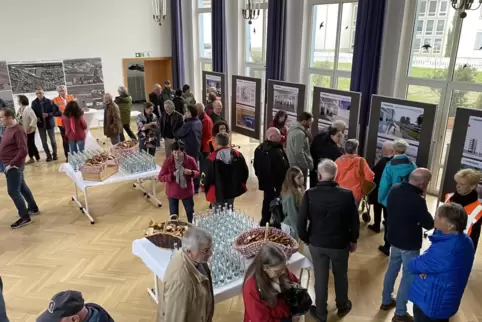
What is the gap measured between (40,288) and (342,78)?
269 inches

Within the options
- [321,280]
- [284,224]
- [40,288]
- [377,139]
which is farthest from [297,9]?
[40,288]

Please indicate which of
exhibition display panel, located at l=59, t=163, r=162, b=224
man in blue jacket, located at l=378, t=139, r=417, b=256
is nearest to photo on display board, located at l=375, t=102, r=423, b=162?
man in blue jacket, located at l=378, t=139, r=417, b=256

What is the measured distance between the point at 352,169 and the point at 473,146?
4.77ft

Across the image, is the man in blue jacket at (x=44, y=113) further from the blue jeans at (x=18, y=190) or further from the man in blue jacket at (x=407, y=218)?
the man in blue jacket at (x=407, y=218)

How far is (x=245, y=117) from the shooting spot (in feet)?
27.4

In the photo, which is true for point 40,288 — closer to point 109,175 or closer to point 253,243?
point 109,175

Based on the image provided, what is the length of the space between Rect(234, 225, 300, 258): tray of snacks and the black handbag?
0.76 meters

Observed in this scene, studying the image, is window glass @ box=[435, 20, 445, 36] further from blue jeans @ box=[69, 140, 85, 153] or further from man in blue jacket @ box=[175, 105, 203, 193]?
blue jeans @ box=[69, 140, 85, 153]

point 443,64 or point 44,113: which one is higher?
point 443,64

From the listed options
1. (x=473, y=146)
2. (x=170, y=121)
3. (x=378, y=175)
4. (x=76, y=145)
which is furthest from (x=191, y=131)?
(x=473, y=146)

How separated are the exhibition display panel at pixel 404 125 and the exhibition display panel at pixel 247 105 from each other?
8.54 ft

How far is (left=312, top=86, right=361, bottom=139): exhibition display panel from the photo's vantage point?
6.27m

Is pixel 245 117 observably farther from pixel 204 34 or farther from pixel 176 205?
pixel 204 34

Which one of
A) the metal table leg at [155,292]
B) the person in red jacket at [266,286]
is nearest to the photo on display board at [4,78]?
the metal table leg at [155,292]
